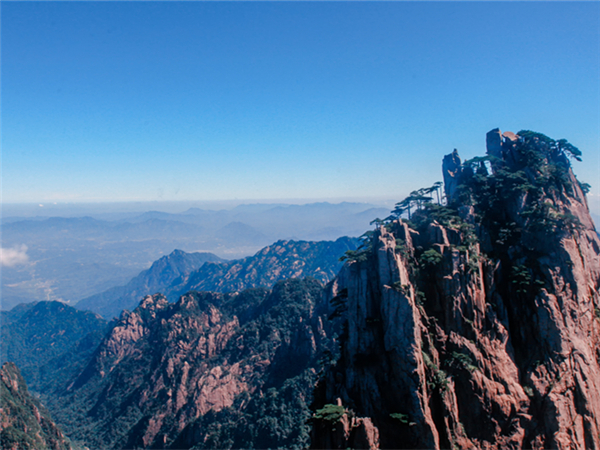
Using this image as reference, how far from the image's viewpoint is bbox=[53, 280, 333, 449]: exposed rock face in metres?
76.2

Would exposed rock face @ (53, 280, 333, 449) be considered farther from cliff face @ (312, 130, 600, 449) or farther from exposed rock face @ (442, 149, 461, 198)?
exposed rock face @ (442, 149, 461, 198)

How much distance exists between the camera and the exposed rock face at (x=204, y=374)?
3000 inches

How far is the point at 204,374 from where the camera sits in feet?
313

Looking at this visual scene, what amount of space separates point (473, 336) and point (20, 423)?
3804 inches

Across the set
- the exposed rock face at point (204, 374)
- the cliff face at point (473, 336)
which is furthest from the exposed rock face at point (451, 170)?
the exposed rock face at point (204, 374)

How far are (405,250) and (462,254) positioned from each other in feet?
21.1

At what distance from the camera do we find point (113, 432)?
9469 centimetres

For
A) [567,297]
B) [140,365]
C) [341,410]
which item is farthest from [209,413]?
[567,297]

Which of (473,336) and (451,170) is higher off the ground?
(451,170)

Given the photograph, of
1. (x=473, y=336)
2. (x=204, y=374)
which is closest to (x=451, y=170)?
(x=473, y=336)

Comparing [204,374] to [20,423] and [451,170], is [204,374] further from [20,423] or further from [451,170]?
[451,170]

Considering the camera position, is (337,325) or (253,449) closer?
(253,449)

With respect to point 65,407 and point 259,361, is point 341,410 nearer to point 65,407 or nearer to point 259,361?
point 259,361

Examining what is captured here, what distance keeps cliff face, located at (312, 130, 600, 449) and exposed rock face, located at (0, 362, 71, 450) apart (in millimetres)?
69066
